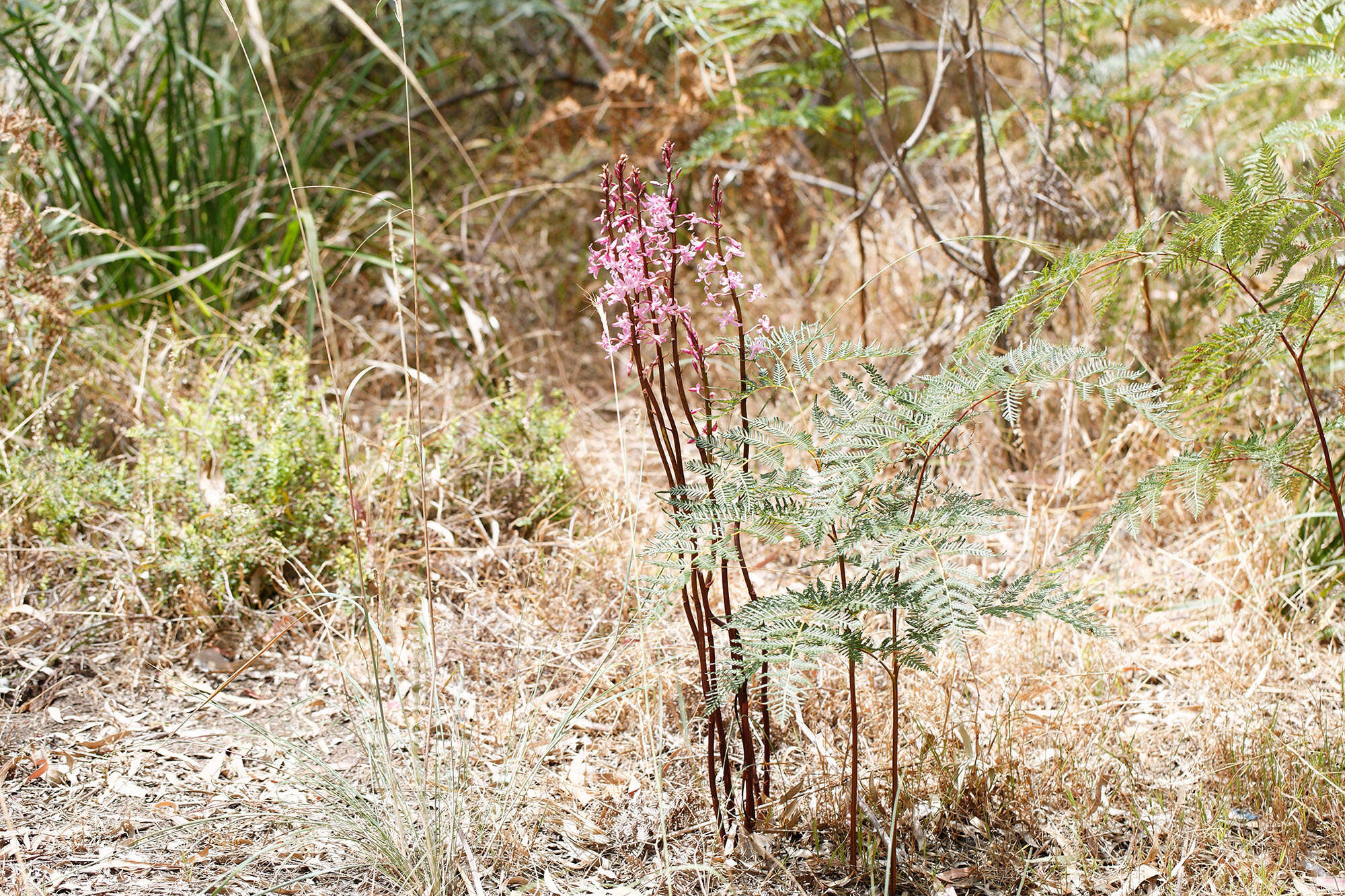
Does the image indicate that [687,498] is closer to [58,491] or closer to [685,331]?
[685,331]

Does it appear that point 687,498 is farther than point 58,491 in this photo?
No

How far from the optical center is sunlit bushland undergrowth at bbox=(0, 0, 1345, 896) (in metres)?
1.46

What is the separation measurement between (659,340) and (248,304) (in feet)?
8.74

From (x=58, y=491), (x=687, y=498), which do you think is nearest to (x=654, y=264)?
(x=687, y=498)

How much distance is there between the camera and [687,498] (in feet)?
4.81

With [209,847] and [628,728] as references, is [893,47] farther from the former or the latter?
[209,847]

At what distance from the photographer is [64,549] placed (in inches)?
91.7

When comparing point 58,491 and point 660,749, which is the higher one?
point 58,491

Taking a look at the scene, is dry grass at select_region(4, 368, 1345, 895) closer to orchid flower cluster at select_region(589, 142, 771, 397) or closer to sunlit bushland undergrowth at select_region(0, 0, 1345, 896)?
sunlit bushland undergrowth at select_region(0, 0, 1345, 896)

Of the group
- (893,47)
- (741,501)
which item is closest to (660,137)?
(893,47)

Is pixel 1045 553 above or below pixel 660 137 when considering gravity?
below

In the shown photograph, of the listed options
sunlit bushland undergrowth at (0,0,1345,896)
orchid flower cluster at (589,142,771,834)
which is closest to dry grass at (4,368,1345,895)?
sunlit bushland undergrowth at (0,0,1345,896)

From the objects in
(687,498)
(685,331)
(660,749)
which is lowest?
(660,749)

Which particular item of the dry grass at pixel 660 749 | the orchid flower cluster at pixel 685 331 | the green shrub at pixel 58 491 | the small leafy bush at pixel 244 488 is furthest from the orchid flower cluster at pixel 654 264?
the green shrub at pixel 58 491
